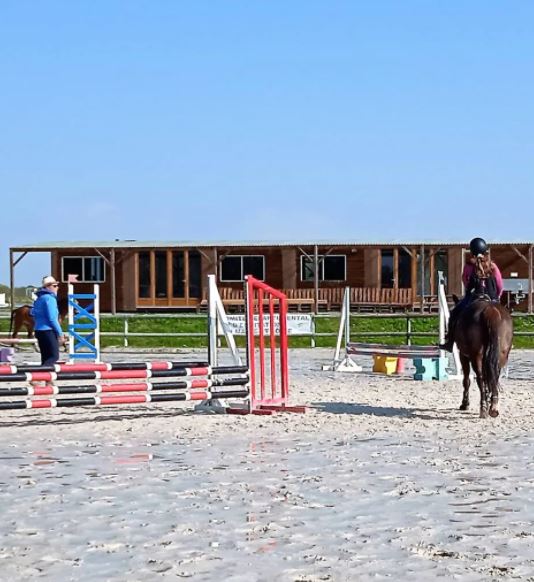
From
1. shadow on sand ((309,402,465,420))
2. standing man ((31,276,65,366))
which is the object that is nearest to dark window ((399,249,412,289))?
shadow on sand ((309,402,465,420))

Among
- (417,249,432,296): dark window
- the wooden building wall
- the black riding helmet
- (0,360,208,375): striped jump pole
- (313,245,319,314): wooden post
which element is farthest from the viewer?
the wooden building wall

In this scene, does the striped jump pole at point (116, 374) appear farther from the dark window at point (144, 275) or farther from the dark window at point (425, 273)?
the dark window at point (144, 275)

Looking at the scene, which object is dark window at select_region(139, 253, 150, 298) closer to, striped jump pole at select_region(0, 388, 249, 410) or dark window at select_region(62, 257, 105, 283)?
dark window at select_region(62, 257, 105, 283)

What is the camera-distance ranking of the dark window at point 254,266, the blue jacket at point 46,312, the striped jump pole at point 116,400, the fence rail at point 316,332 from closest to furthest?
the striped jump pole at point 116,400, the blue jacket at point 46,312, the fence rail at point 316,332, the dark window at point 254,266

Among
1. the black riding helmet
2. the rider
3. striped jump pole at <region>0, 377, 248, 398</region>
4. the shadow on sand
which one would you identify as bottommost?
the shadow on sand

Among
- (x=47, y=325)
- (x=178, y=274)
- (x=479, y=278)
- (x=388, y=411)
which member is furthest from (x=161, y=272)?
(x=479, y=278)

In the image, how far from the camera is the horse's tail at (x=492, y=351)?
1234cm

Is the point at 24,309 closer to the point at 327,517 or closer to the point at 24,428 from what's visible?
the point at 24,428

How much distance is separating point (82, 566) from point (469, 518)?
249 cm

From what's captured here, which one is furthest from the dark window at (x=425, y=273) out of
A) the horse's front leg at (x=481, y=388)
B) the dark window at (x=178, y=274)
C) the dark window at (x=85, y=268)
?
the horse's front leg at (x=481, y=388)

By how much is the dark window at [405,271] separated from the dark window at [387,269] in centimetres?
37

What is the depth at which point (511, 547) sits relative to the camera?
5.91 meters

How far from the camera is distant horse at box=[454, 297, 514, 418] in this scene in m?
12.4

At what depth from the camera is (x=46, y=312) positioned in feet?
48.0
